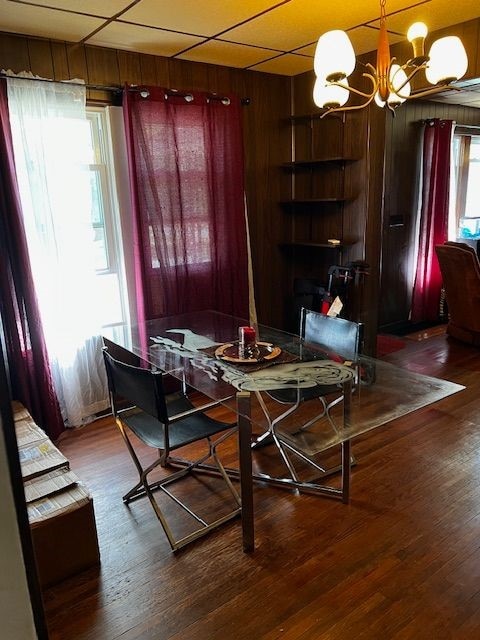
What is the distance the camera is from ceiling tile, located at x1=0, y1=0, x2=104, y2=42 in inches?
93.7

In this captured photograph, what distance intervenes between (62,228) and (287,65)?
2.09 m

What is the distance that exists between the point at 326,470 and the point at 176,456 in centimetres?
87

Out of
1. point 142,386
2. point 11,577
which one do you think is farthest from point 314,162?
point 11,577

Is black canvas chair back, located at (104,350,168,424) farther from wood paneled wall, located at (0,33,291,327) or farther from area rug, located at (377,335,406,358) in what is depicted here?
area rug, located at (377,335,406,358)

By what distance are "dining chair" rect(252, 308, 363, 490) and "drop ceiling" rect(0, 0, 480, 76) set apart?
5.46 feet

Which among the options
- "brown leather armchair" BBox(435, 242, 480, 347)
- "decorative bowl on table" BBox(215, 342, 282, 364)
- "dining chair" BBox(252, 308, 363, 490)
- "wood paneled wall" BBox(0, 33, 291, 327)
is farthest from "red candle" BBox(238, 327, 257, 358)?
"brown leather armchair" BBox(435, 242, 480, 347)

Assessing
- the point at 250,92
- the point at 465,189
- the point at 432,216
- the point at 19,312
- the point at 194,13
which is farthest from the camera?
the point at 465,189

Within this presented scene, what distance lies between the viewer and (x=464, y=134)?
517 centimetres

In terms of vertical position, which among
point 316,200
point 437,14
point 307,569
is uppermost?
point 437,14

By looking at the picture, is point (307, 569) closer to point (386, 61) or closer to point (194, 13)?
point (386, 61)

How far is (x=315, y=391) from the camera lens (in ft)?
7.22

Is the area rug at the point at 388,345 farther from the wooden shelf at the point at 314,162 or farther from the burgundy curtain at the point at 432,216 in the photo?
the wooden shelf at the point at 314,162

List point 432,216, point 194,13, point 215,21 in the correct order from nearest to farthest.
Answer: point 194,13
point 215,21
point 432,216

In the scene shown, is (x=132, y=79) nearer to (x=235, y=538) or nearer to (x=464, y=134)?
(x=235, y=538)
